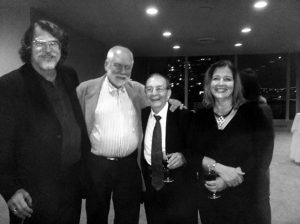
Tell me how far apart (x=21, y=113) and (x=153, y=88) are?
0.83m

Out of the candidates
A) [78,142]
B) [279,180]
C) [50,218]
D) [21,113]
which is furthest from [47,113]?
[279,180]

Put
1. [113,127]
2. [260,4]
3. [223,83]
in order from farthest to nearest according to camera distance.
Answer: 1. [260,4]
2. [113,127]
3. [223,83]

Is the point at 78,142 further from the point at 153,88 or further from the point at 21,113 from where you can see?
the point at 153,88

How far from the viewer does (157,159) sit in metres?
1.82

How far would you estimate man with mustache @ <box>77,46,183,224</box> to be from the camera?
204cm

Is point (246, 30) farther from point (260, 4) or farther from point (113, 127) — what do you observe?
point (113, 127)

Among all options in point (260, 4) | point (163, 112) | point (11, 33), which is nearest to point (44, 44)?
point (163, 112)

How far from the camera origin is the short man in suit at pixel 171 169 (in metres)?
1.83

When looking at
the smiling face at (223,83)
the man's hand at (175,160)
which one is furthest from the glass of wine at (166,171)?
the smiling face at (223,83)

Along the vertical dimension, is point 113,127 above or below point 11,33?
below

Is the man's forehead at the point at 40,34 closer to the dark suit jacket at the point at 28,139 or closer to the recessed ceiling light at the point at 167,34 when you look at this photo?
the dark suit jacket at the point at 28,139

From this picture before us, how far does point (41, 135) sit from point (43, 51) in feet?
1.62

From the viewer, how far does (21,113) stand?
57.0 inches

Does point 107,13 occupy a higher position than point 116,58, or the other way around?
point 107,13
